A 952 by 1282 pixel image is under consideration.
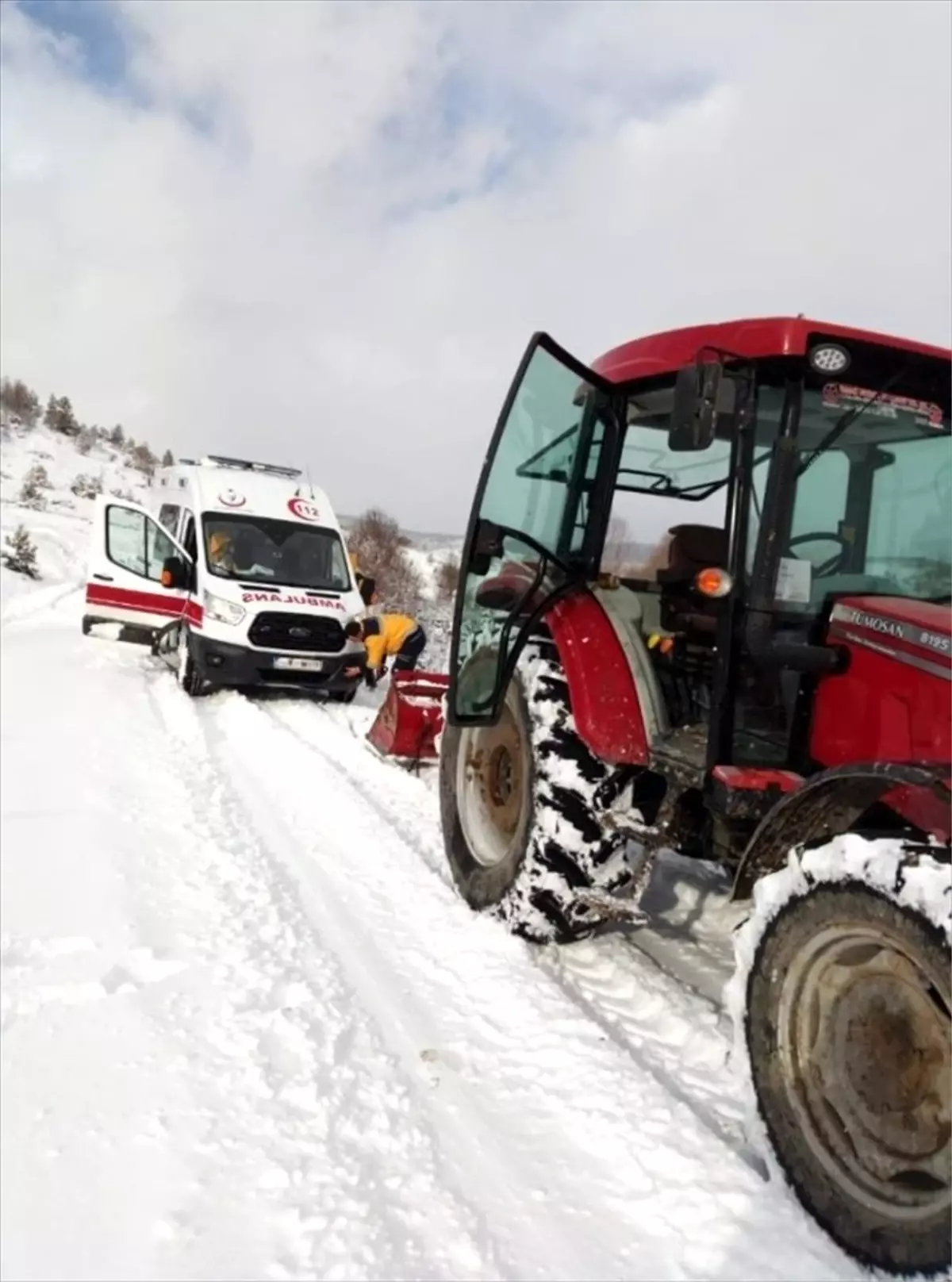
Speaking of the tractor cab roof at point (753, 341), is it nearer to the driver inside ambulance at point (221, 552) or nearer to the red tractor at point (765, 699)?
the red tractor at point (765, 699)

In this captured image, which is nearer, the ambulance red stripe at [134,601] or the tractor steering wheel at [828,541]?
the tractor steering wheel at [828,541]

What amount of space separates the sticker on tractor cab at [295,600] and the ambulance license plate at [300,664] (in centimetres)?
57

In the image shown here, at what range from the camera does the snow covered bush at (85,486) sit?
36.5m

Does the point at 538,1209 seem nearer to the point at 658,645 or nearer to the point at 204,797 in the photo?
the point at 658,645

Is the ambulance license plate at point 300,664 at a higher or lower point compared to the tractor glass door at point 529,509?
lower

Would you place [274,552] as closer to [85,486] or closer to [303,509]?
[303,509]

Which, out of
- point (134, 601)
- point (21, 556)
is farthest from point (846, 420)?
point (21, 556)

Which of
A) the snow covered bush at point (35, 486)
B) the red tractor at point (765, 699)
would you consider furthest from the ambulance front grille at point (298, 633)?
the snow covered bush at point (35, 486)

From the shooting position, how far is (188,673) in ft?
30.1

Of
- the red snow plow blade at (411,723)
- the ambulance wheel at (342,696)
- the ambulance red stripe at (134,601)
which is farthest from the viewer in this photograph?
the ambulance red stripe at (134,601)

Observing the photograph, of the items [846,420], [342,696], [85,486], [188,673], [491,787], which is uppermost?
[85,486]

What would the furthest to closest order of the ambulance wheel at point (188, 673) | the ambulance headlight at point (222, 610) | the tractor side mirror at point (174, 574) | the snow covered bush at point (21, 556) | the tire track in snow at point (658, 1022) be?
the snow covered bush at point (21, 556)
the tractor side mirror at point (174, 574)
the ambulance wheel at point (188, 673)
the ambulance headlight at point (222, 610)
the tire track in snow at point (658, 1022)

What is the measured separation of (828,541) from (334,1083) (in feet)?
7.63

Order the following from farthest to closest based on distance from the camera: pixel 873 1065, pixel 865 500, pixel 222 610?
pixel 222 610 → pixel 865 500 → pixel 873 1065
